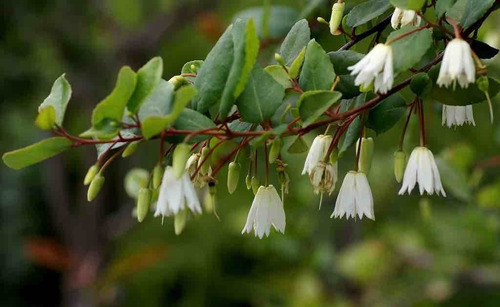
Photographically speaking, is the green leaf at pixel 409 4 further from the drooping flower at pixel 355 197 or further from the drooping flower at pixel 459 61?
the drooping flower at pixel 355 197

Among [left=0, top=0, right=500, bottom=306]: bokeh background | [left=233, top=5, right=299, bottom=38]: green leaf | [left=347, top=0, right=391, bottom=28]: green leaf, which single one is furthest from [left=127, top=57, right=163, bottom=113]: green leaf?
[left=0, top=0, right=500, bottom=306]: bokeh background

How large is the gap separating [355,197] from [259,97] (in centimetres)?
17

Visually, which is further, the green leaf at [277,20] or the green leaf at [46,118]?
the green leaf at [277,20]

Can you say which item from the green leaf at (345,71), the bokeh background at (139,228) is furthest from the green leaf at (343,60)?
the bokeh background at (139,228)

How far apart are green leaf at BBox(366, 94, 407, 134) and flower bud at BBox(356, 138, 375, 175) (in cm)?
3

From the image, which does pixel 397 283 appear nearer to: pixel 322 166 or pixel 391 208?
pixel 391 208

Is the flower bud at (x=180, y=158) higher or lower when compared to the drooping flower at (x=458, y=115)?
lower

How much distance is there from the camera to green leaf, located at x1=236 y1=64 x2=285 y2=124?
615mm

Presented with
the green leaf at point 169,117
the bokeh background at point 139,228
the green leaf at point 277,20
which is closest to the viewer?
the green leaf at point 169,117

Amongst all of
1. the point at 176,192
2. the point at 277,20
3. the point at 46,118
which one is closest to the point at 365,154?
the point at 176,192

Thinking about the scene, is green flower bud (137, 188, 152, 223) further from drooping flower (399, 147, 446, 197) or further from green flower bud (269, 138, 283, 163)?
drooping flower (399, 147, 446, 197)

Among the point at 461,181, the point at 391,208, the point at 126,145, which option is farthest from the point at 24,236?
the point at 126,145

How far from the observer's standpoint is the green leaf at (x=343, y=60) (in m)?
0.66

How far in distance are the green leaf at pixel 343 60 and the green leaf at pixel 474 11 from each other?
0.10 meters
